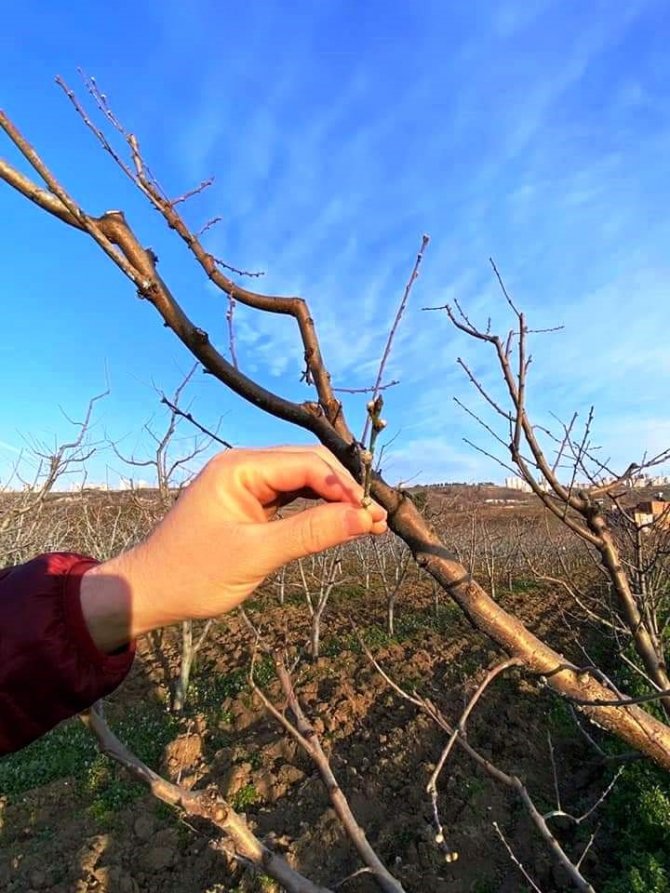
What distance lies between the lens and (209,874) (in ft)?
15.9

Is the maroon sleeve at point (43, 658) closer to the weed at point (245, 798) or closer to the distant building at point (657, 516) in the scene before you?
the distant building at point (657, 516)

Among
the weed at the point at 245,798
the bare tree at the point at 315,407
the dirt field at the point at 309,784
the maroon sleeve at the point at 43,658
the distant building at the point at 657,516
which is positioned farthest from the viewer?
the weed at the point at 245,798

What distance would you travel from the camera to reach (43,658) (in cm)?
102

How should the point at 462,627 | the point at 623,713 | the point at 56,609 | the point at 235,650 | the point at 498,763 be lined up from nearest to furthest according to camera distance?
the point at 56,609, the point at 623,713, the point at 498,763, the point at 235,650, the point at 462,627

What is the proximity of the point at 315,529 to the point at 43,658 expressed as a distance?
1.58 feet

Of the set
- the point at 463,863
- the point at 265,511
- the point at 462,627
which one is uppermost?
the point at 265,511

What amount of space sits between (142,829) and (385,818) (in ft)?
6.73

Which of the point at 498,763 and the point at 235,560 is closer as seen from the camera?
the point at 235,560

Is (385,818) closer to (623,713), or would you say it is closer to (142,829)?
(142,829)

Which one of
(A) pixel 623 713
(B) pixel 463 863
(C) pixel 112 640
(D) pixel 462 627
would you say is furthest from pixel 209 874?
(D) pixel 462 627

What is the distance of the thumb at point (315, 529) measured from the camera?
3.41ft

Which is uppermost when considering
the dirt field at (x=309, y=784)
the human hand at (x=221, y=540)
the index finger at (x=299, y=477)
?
the index finger at (x=299, y=477)

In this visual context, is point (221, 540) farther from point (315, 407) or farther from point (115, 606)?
point (315, 407)

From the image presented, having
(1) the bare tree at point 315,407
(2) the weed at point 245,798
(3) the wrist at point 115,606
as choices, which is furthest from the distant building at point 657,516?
(2) the weed at point 245,798
